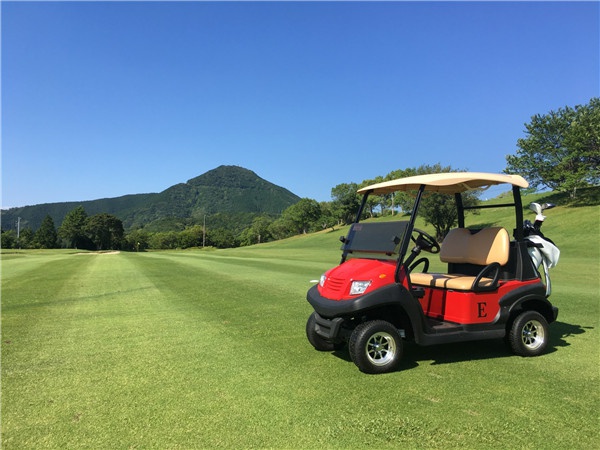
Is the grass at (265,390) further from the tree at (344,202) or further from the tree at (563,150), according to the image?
the tree at (344,202)

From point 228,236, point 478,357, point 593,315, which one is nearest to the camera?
point 478,357

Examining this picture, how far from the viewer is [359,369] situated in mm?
4824

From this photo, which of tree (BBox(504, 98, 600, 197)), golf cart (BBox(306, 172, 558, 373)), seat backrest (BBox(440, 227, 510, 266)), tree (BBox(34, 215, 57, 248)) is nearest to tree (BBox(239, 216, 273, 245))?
tree (BBox(34, 215, 57, 248))

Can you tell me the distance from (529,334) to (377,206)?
98.0 m

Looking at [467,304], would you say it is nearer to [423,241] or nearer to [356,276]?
[423,241]

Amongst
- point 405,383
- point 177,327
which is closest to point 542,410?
point 405,383

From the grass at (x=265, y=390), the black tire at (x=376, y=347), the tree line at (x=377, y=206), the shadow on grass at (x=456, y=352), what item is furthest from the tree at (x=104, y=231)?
the black tire at (x=376, y=347)

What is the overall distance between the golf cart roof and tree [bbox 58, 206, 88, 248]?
11681 centimetres

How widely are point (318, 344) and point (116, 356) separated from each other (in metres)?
2.87

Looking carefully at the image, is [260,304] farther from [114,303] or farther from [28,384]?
[28,384]

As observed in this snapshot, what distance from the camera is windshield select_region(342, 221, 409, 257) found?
510cm

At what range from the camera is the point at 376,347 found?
4.84m

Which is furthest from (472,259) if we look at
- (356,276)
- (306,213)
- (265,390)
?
(306,213)

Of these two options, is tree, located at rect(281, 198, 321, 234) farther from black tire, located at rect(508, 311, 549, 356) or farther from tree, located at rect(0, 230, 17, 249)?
black tire, located at rect(508, 311, 549, 356)
